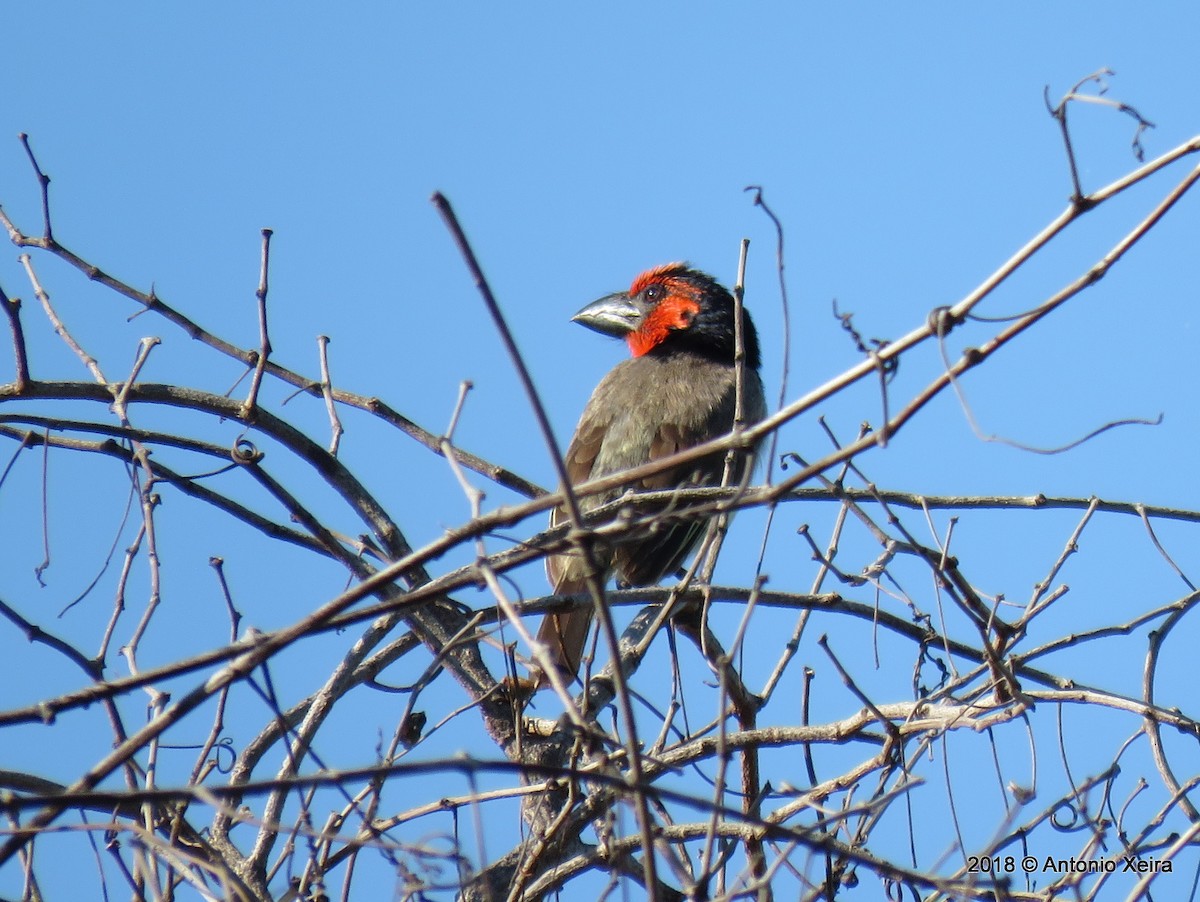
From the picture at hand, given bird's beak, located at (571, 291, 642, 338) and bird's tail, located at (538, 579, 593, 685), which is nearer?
bird's tail, located at (538, 579, 593, 685)

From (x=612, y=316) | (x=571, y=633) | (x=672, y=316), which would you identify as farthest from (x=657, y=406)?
(x=571, y=633)

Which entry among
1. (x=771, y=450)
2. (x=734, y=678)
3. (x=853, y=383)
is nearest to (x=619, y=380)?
(x=734, y=678)

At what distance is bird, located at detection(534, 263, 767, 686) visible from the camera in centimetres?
567

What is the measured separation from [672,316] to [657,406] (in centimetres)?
111

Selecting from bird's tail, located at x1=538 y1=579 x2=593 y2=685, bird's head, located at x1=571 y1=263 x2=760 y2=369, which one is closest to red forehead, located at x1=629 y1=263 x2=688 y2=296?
bird's head, located at x1=571 y1=263 x2=760 y2=369

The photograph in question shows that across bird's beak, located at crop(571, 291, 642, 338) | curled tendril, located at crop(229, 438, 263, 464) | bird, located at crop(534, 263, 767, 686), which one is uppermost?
bird's beak, located at crop(571, 291, 642, 338)

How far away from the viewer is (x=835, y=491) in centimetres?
304

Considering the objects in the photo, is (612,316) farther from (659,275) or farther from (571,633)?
(571,633)

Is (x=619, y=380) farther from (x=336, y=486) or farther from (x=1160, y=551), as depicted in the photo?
(x=1160, y=551)

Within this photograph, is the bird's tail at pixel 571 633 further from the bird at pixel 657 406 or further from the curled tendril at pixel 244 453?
the curled tendril at pixel 244 453

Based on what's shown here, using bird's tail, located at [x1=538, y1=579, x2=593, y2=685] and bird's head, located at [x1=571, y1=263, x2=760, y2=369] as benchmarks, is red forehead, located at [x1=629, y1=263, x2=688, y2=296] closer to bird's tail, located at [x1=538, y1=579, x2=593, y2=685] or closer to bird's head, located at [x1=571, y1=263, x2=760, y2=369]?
bird's head, located at [x1=571, y1=263, x2=760, y2=369]

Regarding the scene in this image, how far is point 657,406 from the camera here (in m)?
6.45

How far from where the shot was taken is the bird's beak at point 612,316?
7.59 meters

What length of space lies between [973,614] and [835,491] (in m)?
0.40
